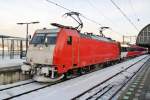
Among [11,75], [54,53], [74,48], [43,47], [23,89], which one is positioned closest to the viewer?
[23,89]

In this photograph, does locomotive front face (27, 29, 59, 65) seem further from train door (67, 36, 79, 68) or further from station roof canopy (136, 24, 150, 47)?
station roof canopy (136, 24, 150, 47)

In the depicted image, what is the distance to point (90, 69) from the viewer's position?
976 inches

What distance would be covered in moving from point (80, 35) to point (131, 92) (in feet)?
24.3

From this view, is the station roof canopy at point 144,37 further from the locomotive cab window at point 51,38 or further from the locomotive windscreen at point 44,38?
the locomotive cab window at point 51,38

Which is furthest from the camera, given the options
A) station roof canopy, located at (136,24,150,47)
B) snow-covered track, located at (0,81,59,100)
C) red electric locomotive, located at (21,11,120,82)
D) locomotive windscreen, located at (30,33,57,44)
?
station roof canopy, located at (136,24,150,47)

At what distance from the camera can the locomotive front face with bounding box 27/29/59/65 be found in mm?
17094

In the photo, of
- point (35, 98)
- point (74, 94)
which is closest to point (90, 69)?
point (74, 94)

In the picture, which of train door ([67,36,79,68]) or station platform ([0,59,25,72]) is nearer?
station platform ([0,59,25,72])

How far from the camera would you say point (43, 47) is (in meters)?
17.6

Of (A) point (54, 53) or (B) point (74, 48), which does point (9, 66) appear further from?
(B) point (74, 48)

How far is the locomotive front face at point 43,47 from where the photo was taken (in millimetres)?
17094

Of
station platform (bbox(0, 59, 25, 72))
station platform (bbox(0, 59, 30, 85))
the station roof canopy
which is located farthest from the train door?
the station roof canopy

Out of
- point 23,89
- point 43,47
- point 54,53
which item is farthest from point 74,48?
point 23,89

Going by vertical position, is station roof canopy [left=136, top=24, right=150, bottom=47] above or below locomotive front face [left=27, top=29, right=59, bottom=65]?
above
